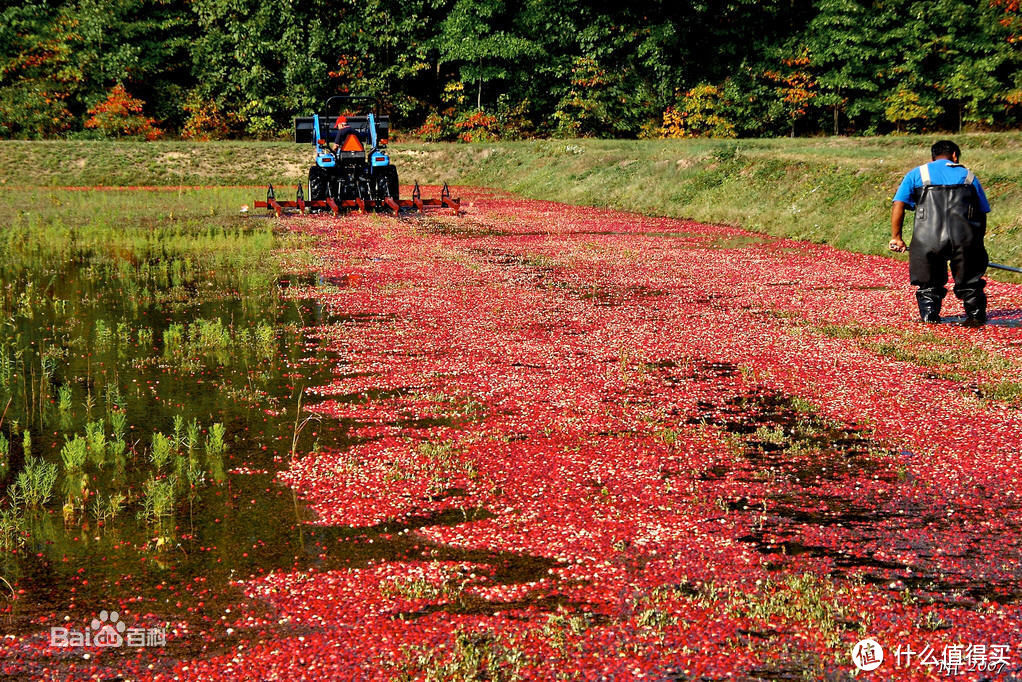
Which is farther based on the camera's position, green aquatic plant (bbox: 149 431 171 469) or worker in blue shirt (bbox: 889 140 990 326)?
worker in blue shirt (bbox: 889 140 990 326)

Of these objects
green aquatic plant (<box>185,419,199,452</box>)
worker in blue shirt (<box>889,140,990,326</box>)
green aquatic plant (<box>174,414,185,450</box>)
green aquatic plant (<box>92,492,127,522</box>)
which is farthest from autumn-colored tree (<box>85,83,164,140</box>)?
green aquatic plant (<box>92,492,127,522</box>)

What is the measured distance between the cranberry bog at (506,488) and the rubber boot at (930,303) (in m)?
0.24

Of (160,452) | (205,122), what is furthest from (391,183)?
(205,122)

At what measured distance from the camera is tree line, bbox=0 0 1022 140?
195ft

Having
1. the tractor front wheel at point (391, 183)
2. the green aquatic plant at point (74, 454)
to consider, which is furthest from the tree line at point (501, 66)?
the green aquatic plant at point (74, 454)

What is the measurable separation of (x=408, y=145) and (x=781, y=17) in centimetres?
2773

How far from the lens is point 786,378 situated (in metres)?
10.9

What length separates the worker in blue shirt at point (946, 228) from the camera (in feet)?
42.6

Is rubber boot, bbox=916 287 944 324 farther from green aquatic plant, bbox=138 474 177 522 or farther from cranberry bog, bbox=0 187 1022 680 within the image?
green aquatic plant, bbox=138 474 177 522

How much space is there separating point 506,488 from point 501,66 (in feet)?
205

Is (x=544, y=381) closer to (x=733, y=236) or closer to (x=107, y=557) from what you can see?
(x=107, y=557)

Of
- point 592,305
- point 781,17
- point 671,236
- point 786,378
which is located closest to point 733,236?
point 671,236

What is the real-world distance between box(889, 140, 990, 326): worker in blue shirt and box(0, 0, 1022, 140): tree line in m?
47.8

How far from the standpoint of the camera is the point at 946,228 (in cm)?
1302
